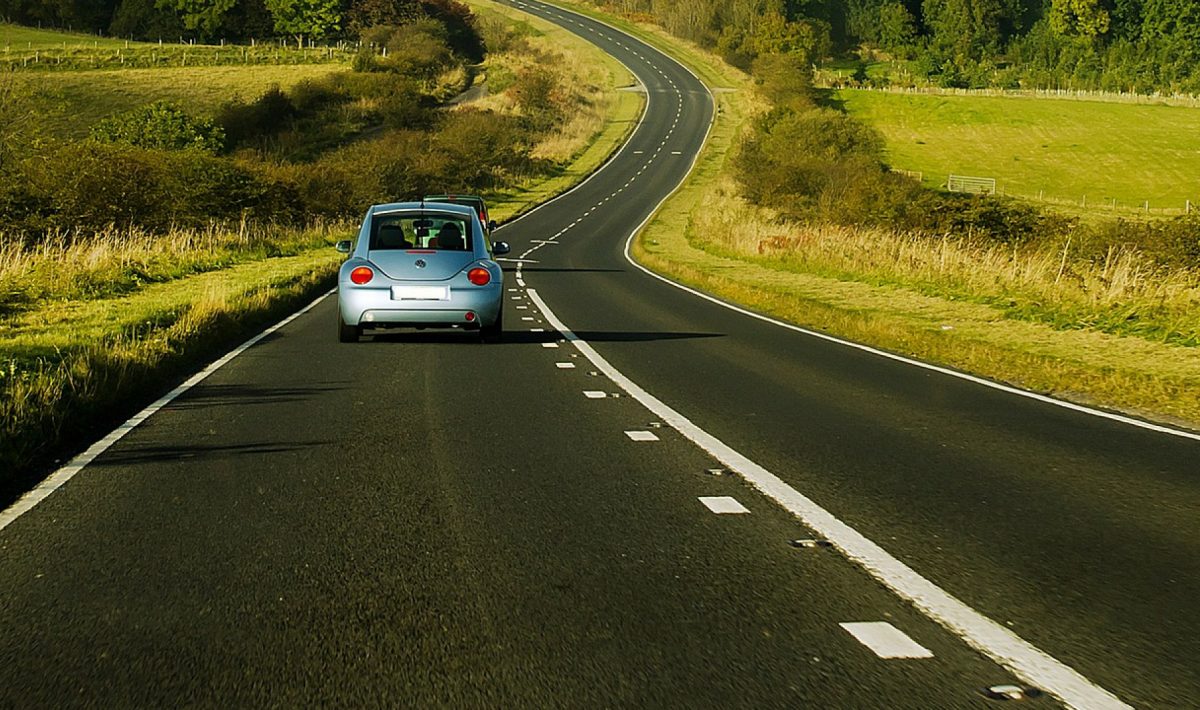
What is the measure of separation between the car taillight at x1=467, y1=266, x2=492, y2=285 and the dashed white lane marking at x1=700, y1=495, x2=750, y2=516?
9122 millimetres

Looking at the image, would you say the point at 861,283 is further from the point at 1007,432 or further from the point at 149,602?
the point at 149,602

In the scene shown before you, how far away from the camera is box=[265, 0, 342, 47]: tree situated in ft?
386

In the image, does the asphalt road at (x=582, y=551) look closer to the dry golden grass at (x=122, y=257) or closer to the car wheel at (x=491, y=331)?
the car wheel at (x=491, y=331)

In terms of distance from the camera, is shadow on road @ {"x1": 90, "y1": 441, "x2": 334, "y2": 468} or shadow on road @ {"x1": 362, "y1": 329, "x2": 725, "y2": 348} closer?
shadow on road @ {"x1": 90, "y1": 441, "x2": 334, "y2": 468}

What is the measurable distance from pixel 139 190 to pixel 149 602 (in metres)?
33.0

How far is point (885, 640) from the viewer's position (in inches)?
201

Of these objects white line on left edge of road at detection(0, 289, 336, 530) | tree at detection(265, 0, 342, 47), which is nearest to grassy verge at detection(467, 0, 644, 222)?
tree at detection(265, 0, 342, 47)

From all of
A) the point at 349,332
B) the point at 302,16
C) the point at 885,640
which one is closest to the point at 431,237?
the point at 349,332

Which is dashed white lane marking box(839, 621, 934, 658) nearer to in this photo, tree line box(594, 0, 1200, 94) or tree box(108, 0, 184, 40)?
tree box(108, 0, 184, 40)

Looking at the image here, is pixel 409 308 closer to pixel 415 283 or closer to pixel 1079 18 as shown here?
pixel 415 283

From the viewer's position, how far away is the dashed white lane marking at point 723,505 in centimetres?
745

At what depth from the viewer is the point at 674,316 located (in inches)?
893

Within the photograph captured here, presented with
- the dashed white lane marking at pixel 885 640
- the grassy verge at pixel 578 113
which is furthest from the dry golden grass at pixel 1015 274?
the grassy verge at pixel 578 113

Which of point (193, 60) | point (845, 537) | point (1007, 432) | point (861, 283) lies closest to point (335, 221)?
point (861, 283)
